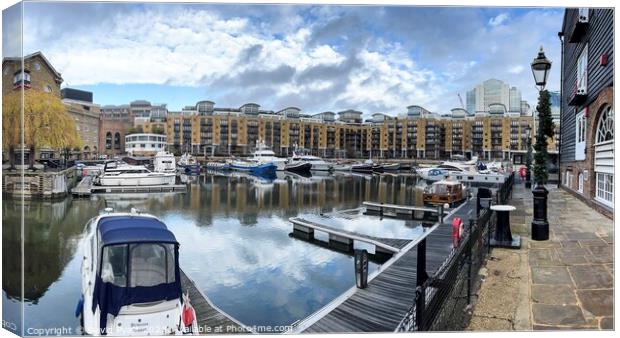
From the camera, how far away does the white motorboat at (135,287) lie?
3.97m

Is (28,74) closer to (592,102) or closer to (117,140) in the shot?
(117,140)

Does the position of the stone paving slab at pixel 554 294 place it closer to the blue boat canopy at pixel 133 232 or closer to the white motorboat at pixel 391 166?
the blue boat canopy at pixel 133 232

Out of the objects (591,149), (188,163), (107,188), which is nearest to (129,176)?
(107,188)

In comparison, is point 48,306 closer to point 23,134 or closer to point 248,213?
point 23,134

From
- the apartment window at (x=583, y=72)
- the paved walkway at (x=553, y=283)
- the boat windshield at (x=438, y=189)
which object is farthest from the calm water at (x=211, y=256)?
the boat windshield at (x=438, y=189)

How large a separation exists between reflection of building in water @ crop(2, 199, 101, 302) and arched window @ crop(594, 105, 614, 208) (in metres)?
7.25

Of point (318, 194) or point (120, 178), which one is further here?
point (318, 194)

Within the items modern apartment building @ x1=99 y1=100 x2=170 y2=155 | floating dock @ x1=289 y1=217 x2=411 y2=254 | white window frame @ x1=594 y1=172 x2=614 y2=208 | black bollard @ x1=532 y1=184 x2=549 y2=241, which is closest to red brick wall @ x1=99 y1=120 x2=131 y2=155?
modern apartment building @ x1=99 y1=100 x2=170 y2=155

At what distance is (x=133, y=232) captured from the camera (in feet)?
14.1

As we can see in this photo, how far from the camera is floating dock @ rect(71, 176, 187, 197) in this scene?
5917 mm

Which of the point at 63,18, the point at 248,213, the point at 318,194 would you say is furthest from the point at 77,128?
the point at 318,194

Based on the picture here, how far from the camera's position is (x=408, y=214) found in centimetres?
1454

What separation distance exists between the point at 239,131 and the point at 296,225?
3.23 meters

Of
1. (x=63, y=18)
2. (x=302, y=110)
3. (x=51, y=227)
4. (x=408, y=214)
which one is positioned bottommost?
(x=408, y=214)
